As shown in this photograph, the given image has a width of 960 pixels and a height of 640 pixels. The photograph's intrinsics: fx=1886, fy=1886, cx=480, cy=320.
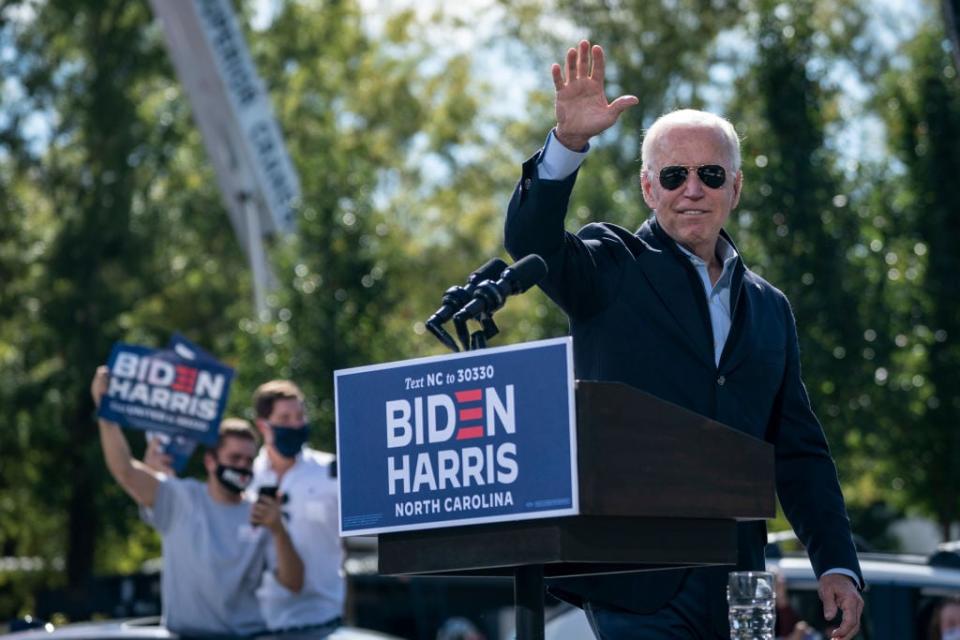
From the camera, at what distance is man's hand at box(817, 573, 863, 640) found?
4.33 metres

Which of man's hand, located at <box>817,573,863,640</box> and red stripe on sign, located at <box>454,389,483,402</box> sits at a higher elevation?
red stripe on sign, located at <box>454,389,483,402</box>

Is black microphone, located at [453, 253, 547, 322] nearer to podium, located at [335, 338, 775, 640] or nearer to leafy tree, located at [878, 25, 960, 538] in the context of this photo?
podium, located at [335, 338, 775, 640]

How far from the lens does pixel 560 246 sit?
3.95 m

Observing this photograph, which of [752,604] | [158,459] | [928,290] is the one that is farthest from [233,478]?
[928,290]

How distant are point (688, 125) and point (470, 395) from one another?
1140mm

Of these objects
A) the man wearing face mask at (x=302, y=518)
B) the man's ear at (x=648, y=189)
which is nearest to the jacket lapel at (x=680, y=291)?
the man's ear at (x=648, y=189)

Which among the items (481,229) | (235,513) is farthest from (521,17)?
(235,513)

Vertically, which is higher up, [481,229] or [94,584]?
[481,229]

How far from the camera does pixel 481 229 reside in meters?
34.4

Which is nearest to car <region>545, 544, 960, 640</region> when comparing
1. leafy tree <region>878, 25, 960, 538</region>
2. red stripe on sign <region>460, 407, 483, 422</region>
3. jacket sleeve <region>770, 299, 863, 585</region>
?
jacket sleeve <region>770, 299, 863, 585</region>

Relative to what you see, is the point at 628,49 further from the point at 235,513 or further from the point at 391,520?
the point at 391,520

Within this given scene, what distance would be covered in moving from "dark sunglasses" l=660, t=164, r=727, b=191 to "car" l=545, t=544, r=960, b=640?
441 cm

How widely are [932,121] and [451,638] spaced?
684 centimetres

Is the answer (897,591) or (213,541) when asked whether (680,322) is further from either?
(213,541)
